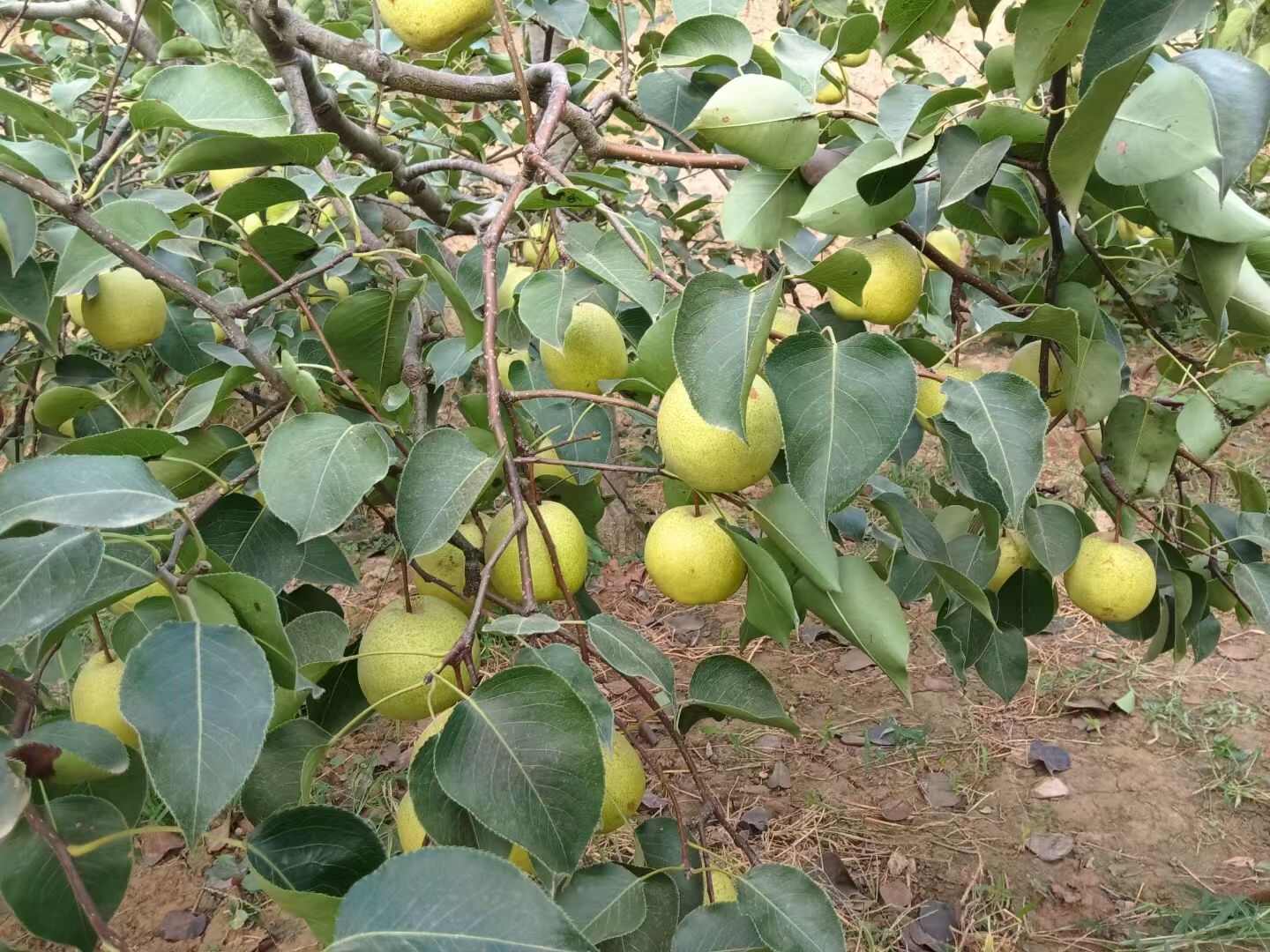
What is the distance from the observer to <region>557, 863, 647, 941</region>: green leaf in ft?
2.24

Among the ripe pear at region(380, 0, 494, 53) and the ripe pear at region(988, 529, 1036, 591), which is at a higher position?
the ripe pear at region(380, 0, 494, 53)

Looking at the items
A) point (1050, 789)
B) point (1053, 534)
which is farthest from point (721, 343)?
point (1050, 789)

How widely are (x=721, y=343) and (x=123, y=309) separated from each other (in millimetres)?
945

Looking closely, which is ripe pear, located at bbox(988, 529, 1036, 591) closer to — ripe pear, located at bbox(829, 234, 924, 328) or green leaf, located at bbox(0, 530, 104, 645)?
ripe pear, located at bbox(829, 234, 924, 328)

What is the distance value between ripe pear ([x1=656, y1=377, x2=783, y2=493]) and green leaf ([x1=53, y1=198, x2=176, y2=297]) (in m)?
0.54

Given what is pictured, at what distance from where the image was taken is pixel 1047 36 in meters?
0.60

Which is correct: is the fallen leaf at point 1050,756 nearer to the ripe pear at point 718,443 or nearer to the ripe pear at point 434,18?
the ripe pear at point 718,443

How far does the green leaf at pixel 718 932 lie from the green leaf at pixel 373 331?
61 cm

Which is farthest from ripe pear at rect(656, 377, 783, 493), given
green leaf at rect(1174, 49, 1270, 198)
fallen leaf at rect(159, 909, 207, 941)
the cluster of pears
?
fallen leaf at rect(159, 909, 207, 941)

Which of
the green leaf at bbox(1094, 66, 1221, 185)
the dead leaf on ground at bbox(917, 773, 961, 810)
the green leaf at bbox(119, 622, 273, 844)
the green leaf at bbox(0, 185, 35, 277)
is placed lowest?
the dead leaf on ground at bbox(917, 773, 961, 810)

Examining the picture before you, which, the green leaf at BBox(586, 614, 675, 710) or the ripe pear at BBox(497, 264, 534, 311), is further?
the ripe pear at BBox(497, 264, 534, 311)

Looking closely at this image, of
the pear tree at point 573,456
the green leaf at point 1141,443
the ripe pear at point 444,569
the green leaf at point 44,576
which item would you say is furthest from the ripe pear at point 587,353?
the green leaf at point 1141,443

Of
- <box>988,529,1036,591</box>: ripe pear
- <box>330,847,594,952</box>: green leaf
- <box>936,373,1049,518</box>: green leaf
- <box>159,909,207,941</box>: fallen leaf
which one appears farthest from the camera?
<box>159,909,207,941</box>: fallen leaf

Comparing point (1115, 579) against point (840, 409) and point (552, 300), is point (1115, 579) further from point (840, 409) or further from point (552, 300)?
point (552, 300)
